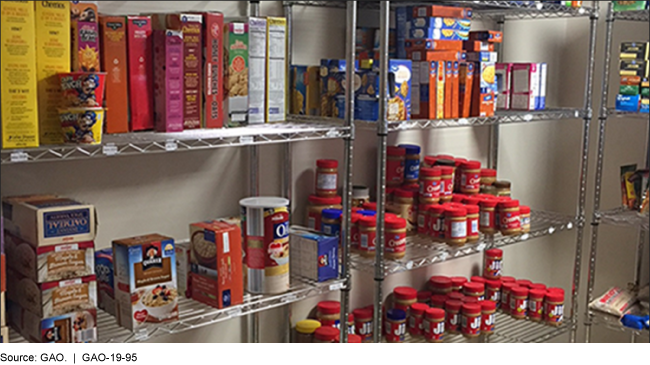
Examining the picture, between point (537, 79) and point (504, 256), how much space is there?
1037 mm

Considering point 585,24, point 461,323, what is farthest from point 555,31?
point 461,323

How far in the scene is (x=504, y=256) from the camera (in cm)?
359

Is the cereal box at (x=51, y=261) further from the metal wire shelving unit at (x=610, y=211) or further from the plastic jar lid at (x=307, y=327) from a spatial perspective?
the metal wire shelving unit at (x=610, y=211)

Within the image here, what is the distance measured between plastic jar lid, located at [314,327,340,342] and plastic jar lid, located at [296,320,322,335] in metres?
0.06

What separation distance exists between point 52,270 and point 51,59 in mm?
492

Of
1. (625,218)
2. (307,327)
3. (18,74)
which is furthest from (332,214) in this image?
(625,218)

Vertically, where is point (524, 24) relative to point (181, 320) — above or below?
above

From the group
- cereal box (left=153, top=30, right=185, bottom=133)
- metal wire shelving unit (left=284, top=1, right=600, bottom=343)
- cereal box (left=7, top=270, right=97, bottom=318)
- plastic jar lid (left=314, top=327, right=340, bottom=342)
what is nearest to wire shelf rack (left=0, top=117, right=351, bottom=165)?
cereal box (left=153, top=30, right=185, bottom=133)

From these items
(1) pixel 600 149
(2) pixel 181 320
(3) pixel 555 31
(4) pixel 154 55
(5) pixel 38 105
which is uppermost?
(3) pixel 555 31

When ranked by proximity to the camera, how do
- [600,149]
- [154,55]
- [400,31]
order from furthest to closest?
1. [600,149]
2. [400,31]
3. [154,55]

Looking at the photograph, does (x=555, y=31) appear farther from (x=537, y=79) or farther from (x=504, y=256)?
(x=504, y=256)

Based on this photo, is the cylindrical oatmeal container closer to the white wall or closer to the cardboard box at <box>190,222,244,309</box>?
the cardboard box at <box>190,222,244,309</box>

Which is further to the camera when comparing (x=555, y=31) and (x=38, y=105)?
(x=555, y=31)
